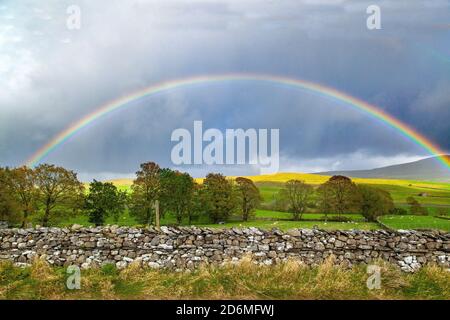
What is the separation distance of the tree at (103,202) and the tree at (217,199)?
41.3 feet

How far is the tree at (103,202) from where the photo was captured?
56094 mm

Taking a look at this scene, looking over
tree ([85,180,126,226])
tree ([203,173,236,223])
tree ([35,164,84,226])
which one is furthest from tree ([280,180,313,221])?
tree ([35,164,84,226])

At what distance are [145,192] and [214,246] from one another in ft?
158

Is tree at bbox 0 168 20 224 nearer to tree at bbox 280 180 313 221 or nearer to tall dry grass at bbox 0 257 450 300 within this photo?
tall dry grass at bbox 0 257 450 300

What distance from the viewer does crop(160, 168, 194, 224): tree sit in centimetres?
6131

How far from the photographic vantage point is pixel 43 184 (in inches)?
1887

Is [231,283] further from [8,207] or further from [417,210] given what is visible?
[417,210]

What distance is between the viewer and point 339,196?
75438mm

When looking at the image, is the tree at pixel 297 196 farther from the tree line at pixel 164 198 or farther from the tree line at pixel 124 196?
the tree line at pixel 124 196

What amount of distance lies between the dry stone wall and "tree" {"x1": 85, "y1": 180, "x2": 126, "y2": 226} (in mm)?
40827

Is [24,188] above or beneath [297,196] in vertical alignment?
above

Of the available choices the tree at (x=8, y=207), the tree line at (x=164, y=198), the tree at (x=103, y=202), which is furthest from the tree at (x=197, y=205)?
the tree at (x=8, y=207)

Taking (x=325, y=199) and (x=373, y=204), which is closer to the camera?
(x=373, y=204)

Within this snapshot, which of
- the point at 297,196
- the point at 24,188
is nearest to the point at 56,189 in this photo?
the point at 24,188
